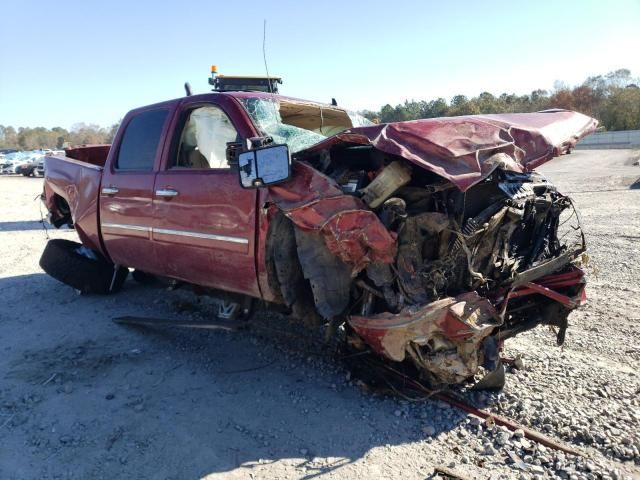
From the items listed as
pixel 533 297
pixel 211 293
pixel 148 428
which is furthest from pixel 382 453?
pixel 211 293

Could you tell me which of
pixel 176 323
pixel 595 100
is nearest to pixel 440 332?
pixel 176 323

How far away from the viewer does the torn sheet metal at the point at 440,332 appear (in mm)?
2855

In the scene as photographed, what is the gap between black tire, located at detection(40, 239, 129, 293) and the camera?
18.2 feet

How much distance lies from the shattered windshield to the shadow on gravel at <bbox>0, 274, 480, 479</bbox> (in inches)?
69.2

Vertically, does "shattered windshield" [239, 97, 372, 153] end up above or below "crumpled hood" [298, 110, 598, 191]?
above

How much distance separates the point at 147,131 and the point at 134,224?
0.88m

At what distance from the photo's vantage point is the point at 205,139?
13.6 feet

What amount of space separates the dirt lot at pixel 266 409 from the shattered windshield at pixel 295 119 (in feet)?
5.79

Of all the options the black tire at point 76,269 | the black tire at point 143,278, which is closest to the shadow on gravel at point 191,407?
the black tire at point 76,269

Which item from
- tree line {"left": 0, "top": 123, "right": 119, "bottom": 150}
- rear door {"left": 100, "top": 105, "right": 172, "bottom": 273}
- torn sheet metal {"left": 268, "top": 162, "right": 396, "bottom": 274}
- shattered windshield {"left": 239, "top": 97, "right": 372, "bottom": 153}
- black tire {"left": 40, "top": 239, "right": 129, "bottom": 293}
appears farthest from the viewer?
tree line {"left": 0, "top": 123, "right": 119, "bottom": 150}

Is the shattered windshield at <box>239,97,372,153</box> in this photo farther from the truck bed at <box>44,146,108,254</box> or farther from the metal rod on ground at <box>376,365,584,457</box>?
the truck bed at <box>44,146,108,254</box>

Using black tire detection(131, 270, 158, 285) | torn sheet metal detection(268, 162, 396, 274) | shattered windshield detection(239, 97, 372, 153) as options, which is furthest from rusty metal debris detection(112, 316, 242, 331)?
shattered windshield detection(239, 97, 372, 153)

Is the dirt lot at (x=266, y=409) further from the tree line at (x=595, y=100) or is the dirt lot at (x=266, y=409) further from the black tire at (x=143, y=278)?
the tree line at (x=595, y=100)

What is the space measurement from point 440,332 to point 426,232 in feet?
2.03
